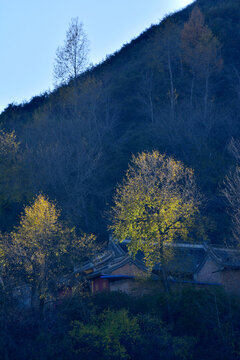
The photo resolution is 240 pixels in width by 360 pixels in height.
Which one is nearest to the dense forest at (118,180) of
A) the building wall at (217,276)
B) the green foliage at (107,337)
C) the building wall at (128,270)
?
the green foliage at (107,337)

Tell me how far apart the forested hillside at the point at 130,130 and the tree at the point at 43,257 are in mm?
9520

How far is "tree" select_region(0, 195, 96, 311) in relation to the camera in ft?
62.4

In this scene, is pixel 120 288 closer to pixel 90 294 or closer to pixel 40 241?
pixel 90 294

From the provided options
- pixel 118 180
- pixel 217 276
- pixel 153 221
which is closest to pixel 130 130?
pixel 118 180

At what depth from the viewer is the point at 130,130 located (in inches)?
1813

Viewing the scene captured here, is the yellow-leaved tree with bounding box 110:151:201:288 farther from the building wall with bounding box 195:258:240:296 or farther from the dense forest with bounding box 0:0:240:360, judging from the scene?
the building wall with bounding box 195:258:240:296

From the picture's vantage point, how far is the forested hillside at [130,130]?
34.6m

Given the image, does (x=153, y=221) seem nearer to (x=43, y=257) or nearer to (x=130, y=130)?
(x=43, y=257)

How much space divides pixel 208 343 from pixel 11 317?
9249mm

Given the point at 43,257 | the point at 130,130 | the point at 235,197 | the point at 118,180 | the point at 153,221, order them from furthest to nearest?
the point at 130,130 → the point at 118,180 → the point at 235,197 → the point at 153,221 → the point at 43,257

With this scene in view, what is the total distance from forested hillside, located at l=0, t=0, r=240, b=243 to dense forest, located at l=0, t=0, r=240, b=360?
0.48 feet

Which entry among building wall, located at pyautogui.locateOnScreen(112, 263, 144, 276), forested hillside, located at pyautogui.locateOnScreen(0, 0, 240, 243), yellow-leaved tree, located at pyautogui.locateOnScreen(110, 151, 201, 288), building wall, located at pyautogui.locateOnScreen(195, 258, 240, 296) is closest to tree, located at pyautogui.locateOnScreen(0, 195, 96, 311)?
yellow-leaved tree, located at pyautogui.locateOnScreen(110, 151, 201, 288)

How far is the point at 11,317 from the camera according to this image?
18.0m

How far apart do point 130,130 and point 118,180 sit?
9.85 meters
